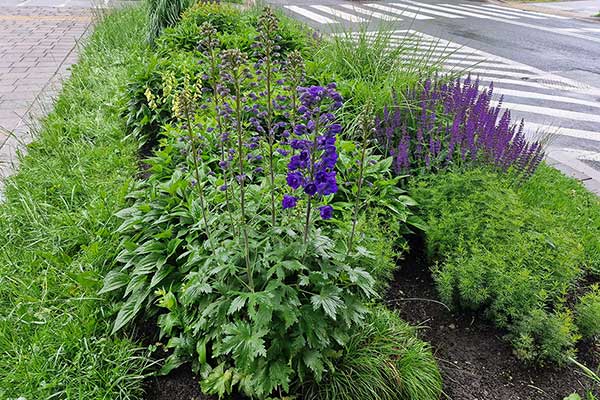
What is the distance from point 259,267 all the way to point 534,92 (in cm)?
745

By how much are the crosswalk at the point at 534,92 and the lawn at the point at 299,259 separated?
1.64m

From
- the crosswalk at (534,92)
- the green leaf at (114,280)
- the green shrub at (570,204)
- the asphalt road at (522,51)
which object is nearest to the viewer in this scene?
the green leaf at (114,280)

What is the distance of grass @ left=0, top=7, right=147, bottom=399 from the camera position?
7.02 ft

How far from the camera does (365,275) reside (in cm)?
193

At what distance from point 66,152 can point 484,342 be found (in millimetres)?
3838

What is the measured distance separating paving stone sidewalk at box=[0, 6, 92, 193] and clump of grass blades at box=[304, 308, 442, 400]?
10.9 feet

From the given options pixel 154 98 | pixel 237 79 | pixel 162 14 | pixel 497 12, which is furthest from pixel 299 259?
pixel 497 12

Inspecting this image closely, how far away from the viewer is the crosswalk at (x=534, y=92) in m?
5.33

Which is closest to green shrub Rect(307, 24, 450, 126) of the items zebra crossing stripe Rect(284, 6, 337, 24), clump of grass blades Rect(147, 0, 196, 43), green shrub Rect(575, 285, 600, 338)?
green shrub Rect(575, 285, 600, 338)

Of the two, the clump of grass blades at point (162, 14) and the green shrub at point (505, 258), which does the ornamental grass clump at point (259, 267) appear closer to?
the green shrub at point (505, 258)

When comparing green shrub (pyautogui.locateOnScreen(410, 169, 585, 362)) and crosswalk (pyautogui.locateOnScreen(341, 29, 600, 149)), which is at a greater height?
green shrub (pyautogui.locateOnScreen(410, 169, 585, 362))

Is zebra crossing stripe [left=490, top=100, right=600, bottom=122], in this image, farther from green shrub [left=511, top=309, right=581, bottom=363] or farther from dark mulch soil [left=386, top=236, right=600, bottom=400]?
green shrub [left=511, top=309, right=581, bottom=363]

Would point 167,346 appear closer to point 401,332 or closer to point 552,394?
point 401,332

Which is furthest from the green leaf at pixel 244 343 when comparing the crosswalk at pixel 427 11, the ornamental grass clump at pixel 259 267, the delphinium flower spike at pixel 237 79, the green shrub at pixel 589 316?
the crosswalk at pixel 427 11
